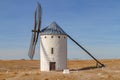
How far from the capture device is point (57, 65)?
52.5 metres

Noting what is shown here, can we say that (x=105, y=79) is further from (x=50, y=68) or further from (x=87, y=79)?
(x=50, y=68)

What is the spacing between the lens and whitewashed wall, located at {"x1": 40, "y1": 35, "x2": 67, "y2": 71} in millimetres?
51969

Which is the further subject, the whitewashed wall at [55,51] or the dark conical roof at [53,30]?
the dark conical roof at [53,30]

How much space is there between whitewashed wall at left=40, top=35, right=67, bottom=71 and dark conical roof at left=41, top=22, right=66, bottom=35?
1.71 feet

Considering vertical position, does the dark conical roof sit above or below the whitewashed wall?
above

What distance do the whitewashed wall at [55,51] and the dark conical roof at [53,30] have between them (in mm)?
520

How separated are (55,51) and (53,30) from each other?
3.52m

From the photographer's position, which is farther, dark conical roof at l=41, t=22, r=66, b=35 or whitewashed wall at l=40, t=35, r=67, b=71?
dark conical roof at l=41, t=22, r=66, b=35

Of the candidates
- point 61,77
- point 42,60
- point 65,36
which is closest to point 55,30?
point 65,36

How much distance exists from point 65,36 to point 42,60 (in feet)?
18.1

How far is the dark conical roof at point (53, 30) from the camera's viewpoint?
5213 cm

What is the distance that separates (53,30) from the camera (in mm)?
52719

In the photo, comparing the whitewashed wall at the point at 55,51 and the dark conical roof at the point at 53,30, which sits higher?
the dark conical roof at the point at 53,30

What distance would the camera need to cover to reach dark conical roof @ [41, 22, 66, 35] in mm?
52134
